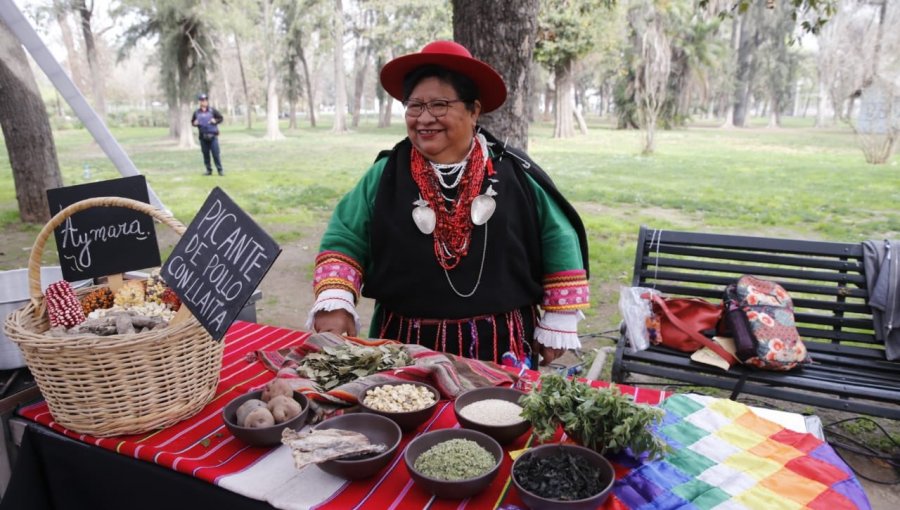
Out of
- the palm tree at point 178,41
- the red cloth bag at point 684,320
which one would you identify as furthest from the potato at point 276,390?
the palm tree at point 178,41

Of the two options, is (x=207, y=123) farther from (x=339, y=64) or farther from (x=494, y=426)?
(x=339, y=64)

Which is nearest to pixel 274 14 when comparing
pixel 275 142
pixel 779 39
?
pixel 275 142

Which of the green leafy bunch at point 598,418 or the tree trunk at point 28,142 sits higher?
the tree trunk at point 28,142

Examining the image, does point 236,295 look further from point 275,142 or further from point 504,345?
point 275,142

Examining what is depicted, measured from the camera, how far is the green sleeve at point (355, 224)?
2.19 meters

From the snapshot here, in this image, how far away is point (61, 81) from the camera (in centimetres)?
304

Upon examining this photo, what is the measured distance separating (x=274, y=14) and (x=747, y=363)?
1150 inches

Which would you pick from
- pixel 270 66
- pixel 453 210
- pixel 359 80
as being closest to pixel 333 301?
pixel 453 210

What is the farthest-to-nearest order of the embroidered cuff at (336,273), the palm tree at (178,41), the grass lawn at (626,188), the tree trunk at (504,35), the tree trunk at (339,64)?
the tree trunk at (339,64)
the palm tree at (178,41)
the grass lawn at (626,188)
the tree trunk at (504,35)
the embroidered cuff at (336,273)

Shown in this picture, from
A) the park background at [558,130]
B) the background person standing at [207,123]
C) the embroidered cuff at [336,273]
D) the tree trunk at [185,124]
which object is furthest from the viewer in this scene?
the tree trunk at [185,124]

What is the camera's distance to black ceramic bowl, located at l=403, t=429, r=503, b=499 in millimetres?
1162

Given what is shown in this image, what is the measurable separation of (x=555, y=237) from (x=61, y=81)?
106 inches

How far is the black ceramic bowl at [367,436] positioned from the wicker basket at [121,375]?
0.41 meters

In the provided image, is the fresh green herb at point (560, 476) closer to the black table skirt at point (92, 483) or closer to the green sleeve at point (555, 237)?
the black table skirt at point (92, 483)
